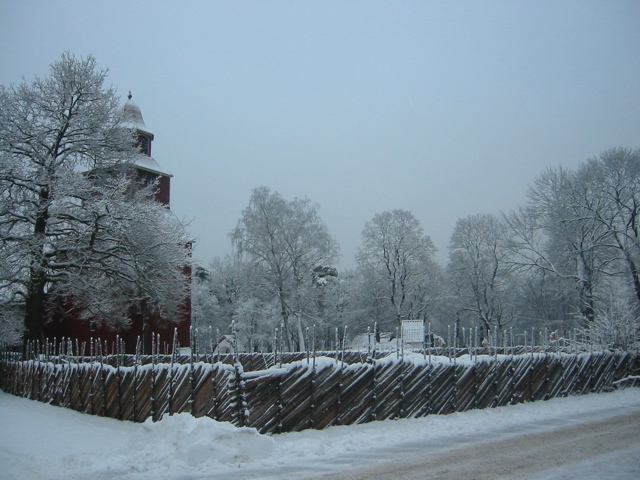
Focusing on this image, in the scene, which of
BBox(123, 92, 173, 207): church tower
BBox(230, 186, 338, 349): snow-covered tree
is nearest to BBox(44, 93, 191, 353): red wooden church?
BBox(123, 92, 173, 207): church tower

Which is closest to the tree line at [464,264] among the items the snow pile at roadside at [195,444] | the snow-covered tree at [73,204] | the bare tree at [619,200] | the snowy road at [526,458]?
the bare tree at [619,200]

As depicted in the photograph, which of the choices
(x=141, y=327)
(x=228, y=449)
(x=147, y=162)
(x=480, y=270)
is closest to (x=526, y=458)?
(x=228, y=449)

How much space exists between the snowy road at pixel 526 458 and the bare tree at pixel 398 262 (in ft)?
108

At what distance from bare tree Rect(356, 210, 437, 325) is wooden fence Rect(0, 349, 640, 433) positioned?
85.9 ft

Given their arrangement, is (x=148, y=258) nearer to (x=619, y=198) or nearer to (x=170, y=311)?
(x=170, y=311)

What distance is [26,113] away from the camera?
20.9 m

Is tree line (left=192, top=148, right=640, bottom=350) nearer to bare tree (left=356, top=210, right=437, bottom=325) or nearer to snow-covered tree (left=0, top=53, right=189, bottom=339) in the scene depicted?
bare tree (left=356, top=210, right=437, bottom=325)

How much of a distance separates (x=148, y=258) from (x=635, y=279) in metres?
26.2

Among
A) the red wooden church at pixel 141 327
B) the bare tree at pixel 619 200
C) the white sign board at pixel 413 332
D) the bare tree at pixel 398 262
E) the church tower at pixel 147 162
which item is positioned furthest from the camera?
the bare tree at pixel 398 262

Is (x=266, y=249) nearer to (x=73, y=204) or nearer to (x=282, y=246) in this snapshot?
(x=282, y=246)

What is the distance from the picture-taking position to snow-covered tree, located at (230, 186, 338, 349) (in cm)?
3909

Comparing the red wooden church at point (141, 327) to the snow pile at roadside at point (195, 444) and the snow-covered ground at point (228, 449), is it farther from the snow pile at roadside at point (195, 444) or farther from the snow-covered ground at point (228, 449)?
the snow pile at roadside at point (195, 444)

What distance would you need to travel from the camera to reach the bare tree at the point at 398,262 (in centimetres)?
4312

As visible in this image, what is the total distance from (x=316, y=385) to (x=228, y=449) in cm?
252
